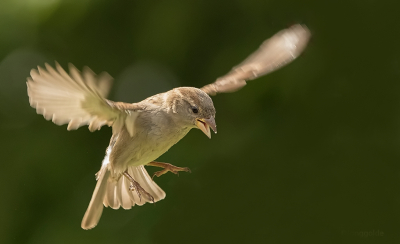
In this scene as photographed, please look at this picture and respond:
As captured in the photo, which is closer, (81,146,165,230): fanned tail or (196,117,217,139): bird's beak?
(196,117,217,139): bird's beak

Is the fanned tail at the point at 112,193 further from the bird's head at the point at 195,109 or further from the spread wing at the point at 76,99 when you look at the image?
the bird's head at the point at 195,109

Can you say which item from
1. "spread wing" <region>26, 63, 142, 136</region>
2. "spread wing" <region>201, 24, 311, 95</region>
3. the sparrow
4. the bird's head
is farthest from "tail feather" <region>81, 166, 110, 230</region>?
"spread wing" <region>201, 24, 311, 95</region>

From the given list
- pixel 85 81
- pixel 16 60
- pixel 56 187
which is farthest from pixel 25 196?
pixel 85 81

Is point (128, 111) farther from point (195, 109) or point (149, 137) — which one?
point (195, 109)

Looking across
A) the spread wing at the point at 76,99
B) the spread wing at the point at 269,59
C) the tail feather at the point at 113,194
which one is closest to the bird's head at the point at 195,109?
the spread wing at the point at 76,99

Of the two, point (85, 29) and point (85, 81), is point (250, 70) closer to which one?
point (85, 81)

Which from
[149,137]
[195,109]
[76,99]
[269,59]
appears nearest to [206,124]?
[195,109]

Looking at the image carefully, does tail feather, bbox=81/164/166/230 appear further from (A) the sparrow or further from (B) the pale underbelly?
(B) the pale underbelly
